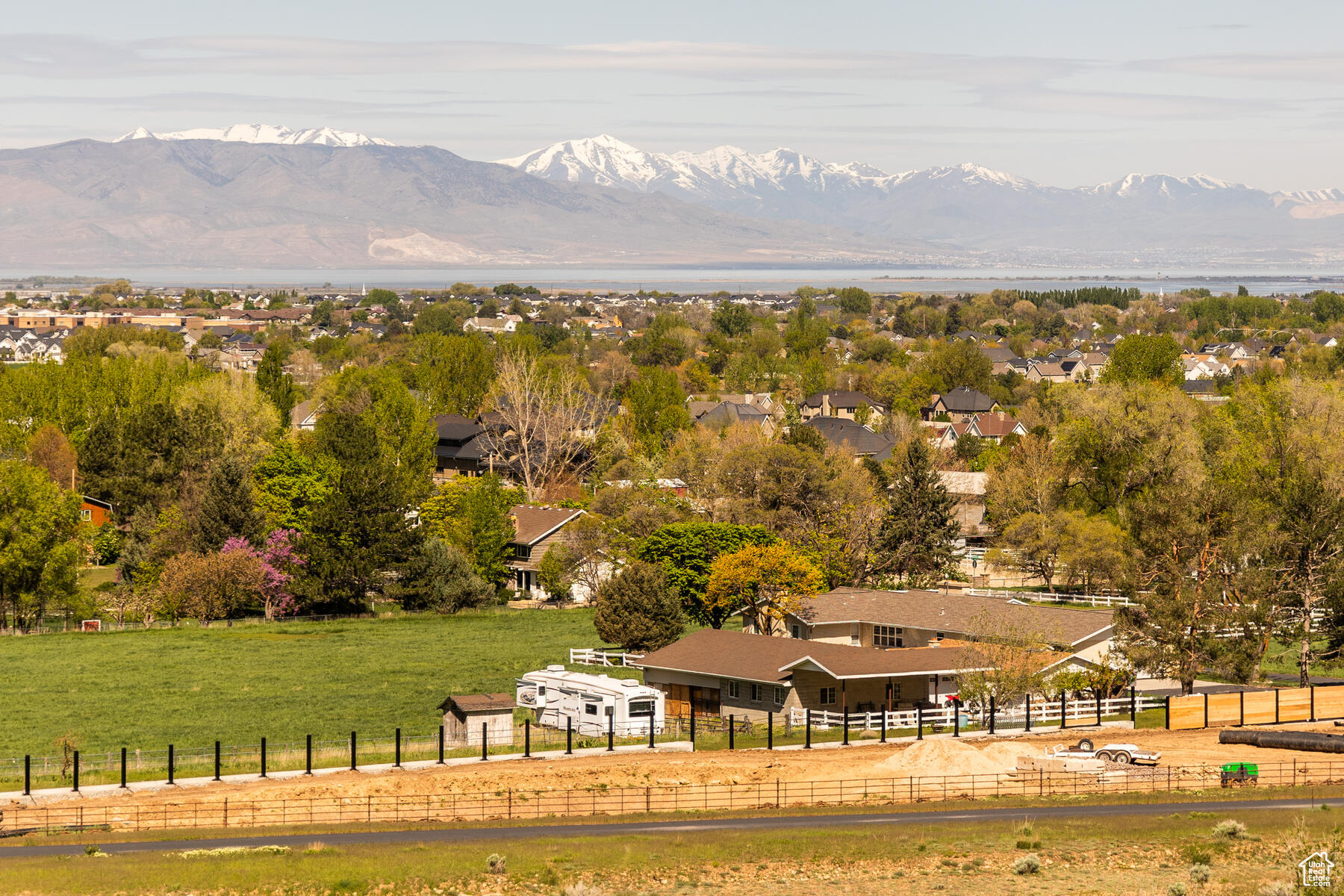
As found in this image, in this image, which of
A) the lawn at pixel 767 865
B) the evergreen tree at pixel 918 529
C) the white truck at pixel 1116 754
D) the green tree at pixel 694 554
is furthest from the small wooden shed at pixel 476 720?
the evergreen tree at pixel 918 529

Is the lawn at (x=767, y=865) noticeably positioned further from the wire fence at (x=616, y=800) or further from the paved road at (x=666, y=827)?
the wire fence at (x=616, y=800)

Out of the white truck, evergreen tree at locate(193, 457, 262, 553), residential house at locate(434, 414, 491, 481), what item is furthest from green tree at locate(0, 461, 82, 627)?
residential house at locate(434, 414, 491, 481)

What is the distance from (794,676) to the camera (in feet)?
181

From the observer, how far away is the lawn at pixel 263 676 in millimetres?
53781

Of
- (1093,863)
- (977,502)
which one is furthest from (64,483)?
(1093,863)

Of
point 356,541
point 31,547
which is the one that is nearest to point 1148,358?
point 356,541

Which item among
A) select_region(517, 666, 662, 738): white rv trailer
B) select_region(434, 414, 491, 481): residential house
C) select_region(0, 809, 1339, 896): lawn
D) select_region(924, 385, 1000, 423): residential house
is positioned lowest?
select_region(517, 666, 662, 738): white rv trailer

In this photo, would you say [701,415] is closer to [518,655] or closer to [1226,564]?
[518,655]

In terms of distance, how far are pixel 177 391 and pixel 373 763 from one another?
73.1m

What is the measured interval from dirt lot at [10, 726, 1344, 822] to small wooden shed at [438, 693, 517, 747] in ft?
10.3

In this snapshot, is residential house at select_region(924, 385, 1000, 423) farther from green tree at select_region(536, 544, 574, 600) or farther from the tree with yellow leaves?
the tree with yellow leaves

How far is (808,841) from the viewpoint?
36469mm

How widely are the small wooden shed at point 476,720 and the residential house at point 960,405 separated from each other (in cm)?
12265

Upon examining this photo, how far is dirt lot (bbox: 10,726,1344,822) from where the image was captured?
4266 cm
